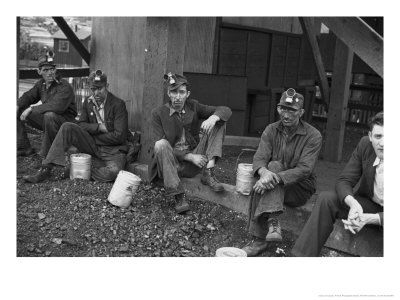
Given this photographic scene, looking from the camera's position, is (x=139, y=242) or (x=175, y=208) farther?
(x=175, y=208)

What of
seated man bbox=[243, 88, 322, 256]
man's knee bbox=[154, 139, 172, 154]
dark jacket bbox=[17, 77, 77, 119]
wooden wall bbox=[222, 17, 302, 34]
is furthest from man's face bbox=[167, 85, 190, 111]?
wooden wall bbox=[222, 17, 302, 34]

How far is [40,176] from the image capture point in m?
6.25

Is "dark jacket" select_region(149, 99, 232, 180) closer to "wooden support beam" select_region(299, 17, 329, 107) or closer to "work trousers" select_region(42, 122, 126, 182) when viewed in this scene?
"work trousers" select_region(42, 122, 126, 182)

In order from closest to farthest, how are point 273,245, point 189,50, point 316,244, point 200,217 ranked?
point 316,244, point 273,245, point 200,217, point 189,50

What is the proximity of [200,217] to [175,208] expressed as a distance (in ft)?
0.86

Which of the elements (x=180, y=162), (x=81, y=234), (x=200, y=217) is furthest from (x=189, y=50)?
(x=81, y=234)

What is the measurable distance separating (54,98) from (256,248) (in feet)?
10.9

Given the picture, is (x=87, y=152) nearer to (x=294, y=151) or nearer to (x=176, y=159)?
(x=176, y=159)

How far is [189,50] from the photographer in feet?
26.7

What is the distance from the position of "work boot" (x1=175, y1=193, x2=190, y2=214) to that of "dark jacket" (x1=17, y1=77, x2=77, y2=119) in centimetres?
216

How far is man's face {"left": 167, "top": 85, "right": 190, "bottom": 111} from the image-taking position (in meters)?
5.73

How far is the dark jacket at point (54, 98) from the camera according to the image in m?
6.81

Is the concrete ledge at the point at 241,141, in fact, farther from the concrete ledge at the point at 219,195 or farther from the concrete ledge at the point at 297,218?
the concrete ledge at the point at 219,195
